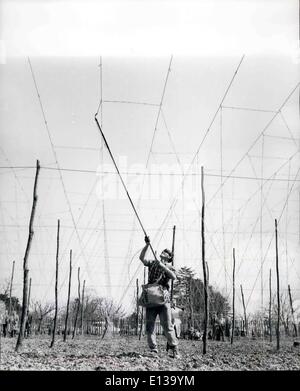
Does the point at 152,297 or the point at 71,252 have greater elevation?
the point at 71,252

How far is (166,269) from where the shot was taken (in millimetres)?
7148

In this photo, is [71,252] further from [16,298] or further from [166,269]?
[16,298]

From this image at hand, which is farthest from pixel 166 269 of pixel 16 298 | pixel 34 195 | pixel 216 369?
pixel 16 298

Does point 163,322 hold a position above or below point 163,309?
below

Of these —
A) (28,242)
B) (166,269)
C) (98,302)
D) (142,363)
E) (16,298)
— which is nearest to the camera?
(142,363)

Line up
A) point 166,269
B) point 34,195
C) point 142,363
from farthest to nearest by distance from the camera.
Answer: point 34,195 → point 166,269 → point 142,363

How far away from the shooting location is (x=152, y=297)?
23.7 ft

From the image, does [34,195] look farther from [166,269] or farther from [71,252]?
[71,252]

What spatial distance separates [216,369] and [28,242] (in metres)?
7.89

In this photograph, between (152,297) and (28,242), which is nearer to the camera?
(152,297)
